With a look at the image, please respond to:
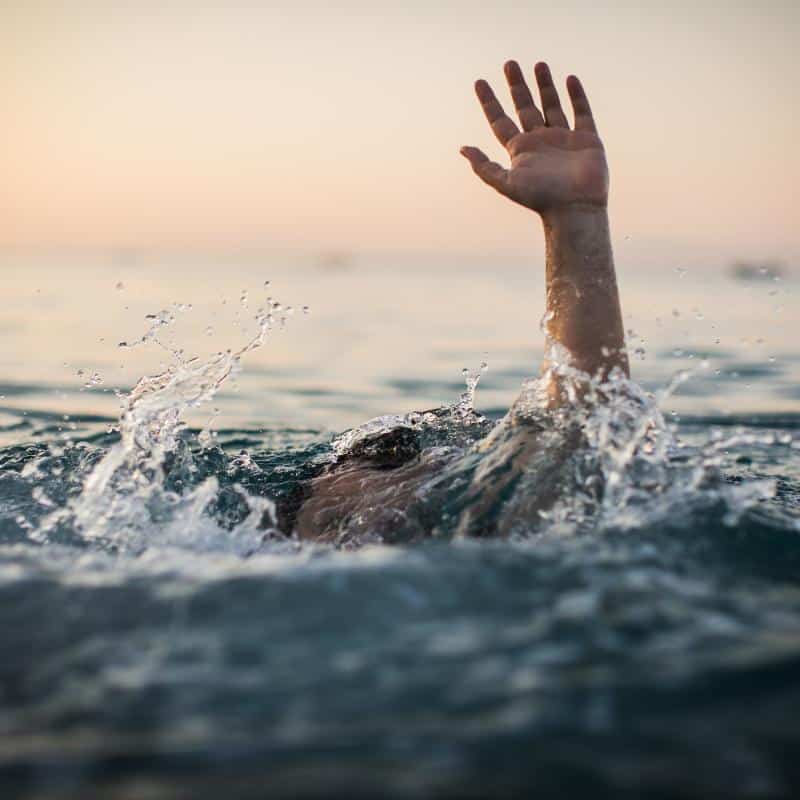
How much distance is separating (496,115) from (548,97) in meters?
0.22

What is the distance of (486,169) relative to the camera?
4.45 m

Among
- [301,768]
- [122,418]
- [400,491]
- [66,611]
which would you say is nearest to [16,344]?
[122,418]

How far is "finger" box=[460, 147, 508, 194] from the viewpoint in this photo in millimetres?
4359

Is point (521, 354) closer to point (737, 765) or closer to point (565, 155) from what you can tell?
point (565, 155)

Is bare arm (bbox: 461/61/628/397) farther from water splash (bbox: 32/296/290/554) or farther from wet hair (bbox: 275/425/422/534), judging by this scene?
water splash (bbox: 32/296/290/554)

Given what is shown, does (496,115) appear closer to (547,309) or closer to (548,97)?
(548,97)

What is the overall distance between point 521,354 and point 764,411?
301 centimetres

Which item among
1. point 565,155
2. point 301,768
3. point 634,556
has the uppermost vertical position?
point 565,155

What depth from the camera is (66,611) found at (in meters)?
2.63

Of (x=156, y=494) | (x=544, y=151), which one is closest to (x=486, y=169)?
(x=544, y=151)

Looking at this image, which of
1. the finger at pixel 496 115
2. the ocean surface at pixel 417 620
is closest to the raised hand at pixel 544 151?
the finger at pixel 496 115

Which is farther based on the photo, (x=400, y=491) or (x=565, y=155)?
(x=565, y=155)

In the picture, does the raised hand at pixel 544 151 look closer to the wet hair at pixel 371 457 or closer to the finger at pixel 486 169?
the finger at pixel 486 169

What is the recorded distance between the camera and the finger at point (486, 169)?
4359 millimetres
